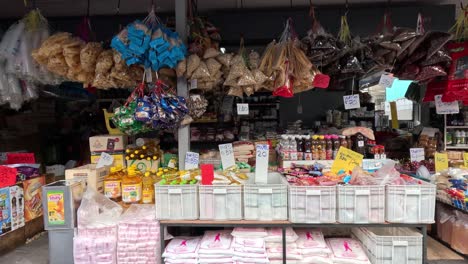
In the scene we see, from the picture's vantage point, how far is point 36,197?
11.1 feet

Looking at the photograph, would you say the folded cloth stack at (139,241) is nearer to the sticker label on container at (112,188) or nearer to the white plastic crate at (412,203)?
the sticker label on container at (112,188)

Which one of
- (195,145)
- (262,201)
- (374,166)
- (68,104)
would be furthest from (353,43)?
(68,104)

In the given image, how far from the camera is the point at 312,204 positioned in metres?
2.34

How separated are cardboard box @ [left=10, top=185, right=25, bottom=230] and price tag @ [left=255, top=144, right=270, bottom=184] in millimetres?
2313

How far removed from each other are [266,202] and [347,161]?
969 mm

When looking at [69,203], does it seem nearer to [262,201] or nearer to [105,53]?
[105,53]

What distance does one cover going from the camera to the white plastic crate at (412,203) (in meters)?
2.27

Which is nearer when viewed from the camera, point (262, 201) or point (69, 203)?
point (262, 201)

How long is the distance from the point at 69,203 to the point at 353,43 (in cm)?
298

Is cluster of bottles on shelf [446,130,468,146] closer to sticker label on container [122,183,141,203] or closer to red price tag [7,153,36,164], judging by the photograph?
sticker label on container [122,183,141,203]

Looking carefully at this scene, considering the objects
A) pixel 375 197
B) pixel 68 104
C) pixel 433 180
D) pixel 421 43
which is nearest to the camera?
pixel 375 197

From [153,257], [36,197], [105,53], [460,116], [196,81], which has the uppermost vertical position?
[105,53]

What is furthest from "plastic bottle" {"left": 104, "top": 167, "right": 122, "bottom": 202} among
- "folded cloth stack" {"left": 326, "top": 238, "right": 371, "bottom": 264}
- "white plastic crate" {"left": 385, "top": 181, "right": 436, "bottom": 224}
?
"white plastic crate" {"left": 385, "top": 181, "right": 436, "bottom": 224}

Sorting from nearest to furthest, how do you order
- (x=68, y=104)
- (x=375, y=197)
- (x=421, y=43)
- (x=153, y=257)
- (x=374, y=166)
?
(x=375, y=197), (x=153, y=257), (x=421, y=43), (x=374, y=166), (x=68, y=104)
